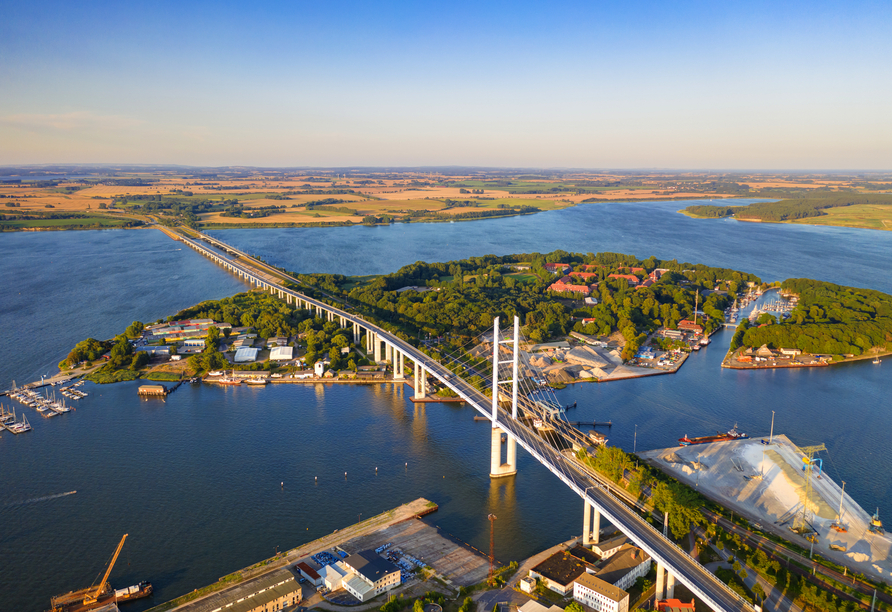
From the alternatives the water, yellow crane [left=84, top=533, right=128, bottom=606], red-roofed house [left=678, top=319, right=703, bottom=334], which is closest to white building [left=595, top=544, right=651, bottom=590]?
the water

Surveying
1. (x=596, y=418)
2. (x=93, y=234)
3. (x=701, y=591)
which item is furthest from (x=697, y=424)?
(x=93, y=234)

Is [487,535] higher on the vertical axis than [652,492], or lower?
lower

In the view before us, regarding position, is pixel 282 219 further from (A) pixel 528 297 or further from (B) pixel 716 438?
(B) pixel 716 438

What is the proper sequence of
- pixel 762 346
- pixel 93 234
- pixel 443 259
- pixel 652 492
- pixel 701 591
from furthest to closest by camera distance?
pixel 93 234
pixel 443 259
pixel 762 346
pixel 652 492
pixel 701 591

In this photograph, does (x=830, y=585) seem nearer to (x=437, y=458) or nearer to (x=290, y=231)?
(x=437, y=458)

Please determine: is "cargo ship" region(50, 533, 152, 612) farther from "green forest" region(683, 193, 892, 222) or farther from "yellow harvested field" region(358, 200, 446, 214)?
Answer: "green forest" region(683, 193, 892, 222)
